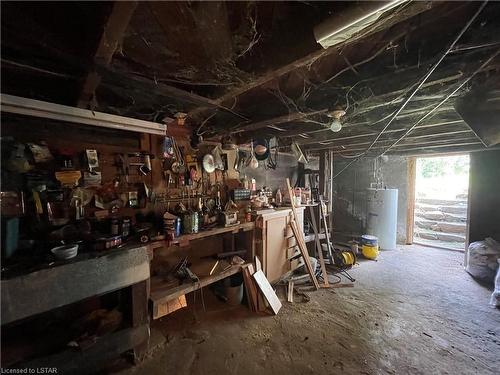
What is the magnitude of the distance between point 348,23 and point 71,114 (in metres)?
1.79

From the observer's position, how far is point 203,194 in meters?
2.48

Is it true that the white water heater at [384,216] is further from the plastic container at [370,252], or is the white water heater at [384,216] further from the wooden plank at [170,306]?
the wooden plank at [170,306]

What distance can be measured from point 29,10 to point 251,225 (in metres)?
2.23

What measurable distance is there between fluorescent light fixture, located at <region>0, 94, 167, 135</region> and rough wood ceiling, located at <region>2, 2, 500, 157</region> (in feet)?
0.42

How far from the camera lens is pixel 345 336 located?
1922 millimetres

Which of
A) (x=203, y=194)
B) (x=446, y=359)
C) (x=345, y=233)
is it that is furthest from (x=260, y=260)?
(x=345, y=233)

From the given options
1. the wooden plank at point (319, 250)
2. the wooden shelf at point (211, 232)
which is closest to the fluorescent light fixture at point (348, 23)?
the wooden shelf at point (211, 232)

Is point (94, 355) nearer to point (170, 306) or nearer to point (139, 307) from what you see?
point (139, 307)

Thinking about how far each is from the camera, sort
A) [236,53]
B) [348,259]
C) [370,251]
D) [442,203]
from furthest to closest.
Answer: [442,203], [370,251], [348,259], [236,53]

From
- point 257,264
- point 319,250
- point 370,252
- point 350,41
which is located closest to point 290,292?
point 257,264

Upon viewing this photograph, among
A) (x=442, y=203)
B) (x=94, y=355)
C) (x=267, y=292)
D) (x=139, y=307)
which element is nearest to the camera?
(x=94, y=355)

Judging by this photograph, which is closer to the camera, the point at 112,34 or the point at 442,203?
the point at 112,34

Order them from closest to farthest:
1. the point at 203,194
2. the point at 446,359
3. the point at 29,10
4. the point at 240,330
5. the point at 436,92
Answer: the point at 29,10
the point at 436,92
the point at 446,359
the point at 240,330
the point at 203,194

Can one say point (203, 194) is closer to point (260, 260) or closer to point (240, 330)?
point (260, 260)
